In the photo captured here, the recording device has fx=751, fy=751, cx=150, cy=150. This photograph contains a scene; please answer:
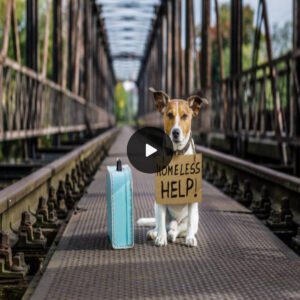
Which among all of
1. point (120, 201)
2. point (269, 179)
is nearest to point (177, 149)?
point (120, 201)

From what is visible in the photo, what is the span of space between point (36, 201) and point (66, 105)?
10.00 m

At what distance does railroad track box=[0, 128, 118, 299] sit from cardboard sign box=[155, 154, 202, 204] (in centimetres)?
75

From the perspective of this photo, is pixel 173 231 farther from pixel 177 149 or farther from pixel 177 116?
pixel 177 116

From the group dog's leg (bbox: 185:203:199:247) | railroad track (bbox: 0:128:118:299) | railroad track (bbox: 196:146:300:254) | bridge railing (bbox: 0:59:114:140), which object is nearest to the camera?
A: railroad track (bbox: 0:128:118:299)

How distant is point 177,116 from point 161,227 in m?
0.65

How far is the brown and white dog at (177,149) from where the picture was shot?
13.0 ft

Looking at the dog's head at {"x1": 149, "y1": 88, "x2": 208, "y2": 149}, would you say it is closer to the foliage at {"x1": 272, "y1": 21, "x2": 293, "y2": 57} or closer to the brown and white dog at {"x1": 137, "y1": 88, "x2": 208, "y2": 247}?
the brown and white dog at {"x1": 137, "y1": 88, "x2": 208, "y2": 247}

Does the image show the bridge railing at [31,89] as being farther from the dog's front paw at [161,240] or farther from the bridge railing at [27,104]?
the dog's front paw at [161,240]

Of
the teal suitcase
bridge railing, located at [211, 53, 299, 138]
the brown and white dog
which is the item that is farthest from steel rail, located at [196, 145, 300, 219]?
the teal suitcase

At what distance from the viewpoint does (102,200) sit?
657 cm

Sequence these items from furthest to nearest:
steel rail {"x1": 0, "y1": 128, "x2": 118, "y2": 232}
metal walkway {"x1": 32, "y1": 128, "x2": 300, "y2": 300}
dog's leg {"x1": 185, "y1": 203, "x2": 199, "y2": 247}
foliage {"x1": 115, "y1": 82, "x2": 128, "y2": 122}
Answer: foliage {"x1": 115, "y1": 82, "x2": 128, "y2": 122}, steel rail {"x1": 0, "y1": 128, "x2": 118, "y2": 232}, dog's leg {"x1": 185, "y1": 203, "x2": 199, "y2": 247}, metal walkway {"x1": 32, "y1": 128, "x2": 300, "y2": 300}

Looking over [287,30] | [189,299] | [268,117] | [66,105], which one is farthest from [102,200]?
[287,30]

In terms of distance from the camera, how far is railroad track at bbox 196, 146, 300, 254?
5098 millimetres
